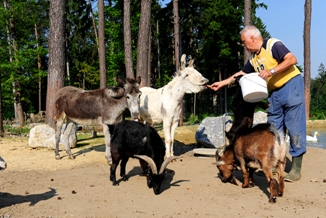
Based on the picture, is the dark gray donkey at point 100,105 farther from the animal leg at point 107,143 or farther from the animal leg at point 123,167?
the animal leg at point 123,167

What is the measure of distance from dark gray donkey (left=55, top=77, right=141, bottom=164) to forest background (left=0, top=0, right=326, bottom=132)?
14.3 metres

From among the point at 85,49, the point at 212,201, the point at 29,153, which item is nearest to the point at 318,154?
the point at 212,201

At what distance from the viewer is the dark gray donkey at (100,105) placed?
7676 millimetres

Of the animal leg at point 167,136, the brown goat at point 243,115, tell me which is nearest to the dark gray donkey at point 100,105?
the animal leg at point 167,136

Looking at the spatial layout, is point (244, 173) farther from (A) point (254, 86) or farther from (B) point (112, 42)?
(B) point (112, 42)

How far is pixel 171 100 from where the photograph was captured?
8.22m

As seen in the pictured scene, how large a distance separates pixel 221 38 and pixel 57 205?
30325 mm

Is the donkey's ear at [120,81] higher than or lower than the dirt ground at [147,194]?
higher

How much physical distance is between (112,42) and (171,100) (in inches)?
970

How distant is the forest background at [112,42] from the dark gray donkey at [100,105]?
47.1ft

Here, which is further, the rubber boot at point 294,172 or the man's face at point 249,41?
the rubber boot at point 294,172

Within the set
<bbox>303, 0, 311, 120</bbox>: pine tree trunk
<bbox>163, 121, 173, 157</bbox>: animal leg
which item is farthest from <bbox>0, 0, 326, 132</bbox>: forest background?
<bbox>163, 121, 173, 157</bbox>: animal leg

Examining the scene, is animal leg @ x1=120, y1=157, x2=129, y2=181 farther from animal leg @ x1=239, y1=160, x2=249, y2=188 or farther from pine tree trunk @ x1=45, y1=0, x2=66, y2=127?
pine tree trunk @ x1=45, y1=0, x2=66, y2=127

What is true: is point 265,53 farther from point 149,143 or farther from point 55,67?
point 55,67
